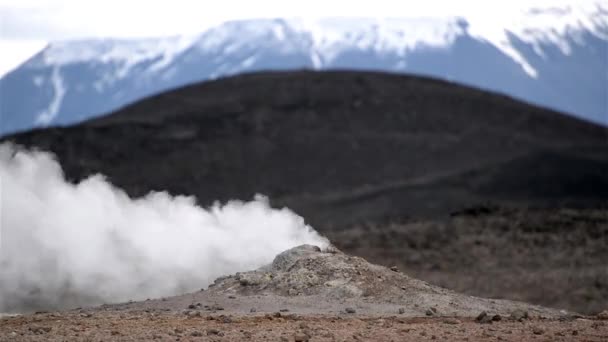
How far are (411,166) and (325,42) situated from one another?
311ft

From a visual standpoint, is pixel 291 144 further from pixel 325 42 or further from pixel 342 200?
pixel 325 42

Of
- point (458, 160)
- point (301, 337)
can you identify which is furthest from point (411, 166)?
point (301, 337)

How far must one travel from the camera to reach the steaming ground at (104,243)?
690 inches

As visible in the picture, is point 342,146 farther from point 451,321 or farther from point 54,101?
point 54,101

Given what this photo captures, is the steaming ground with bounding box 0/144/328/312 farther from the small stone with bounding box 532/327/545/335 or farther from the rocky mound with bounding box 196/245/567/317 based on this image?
the small stone with bounding box 532/327/545/335

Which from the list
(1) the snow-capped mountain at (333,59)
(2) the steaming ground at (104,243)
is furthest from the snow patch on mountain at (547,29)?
(2) the steaming ground at (104,243)

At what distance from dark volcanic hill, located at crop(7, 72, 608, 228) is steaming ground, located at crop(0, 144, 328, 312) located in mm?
30610

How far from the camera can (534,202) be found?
56125 millimetres

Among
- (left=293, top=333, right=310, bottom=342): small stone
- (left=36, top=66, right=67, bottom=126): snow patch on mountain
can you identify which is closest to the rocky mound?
(left=293, top=333, right=310, bottom=342): small stone

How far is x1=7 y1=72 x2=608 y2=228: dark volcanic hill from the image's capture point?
58.2m

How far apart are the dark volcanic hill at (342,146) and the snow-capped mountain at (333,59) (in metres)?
68.8

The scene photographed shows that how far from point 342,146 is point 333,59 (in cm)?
8621

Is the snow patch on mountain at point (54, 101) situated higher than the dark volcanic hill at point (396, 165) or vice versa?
the snow patch on mountain at point (54, 101)

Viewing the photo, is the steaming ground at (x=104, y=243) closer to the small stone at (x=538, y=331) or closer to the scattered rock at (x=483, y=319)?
the scattered rock at (x=483, y=319)
